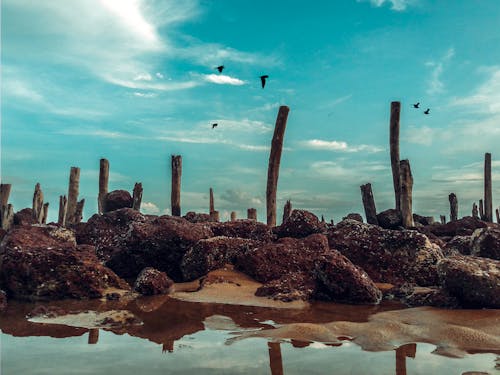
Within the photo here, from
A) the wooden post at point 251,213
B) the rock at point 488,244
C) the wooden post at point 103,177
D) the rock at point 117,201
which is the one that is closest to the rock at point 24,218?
the wooden post at point 103,177

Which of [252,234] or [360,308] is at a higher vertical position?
[252,234]

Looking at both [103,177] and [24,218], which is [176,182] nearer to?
[103,177]

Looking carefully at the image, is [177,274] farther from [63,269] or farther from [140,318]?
[140,318]

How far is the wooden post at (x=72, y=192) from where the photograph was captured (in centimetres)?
2076

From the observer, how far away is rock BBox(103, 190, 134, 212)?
19.0 meters

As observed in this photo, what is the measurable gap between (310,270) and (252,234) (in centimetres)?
244

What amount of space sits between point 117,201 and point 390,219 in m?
11.2

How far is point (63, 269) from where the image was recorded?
24.4ft

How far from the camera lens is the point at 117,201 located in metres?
18.9

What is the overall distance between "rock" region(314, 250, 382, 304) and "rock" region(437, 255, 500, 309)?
3.56 feet

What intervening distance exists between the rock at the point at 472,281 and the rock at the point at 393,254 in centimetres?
190

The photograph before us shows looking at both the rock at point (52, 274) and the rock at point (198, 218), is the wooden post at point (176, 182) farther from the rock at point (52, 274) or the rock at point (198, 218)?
the rock at point (52, 274)

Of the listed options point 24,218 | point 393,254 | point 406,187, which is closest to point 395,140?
point 406,187

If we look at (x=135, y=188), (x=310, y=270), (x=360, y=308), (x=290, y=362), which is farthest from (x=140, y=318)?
(x=135, y=188)
